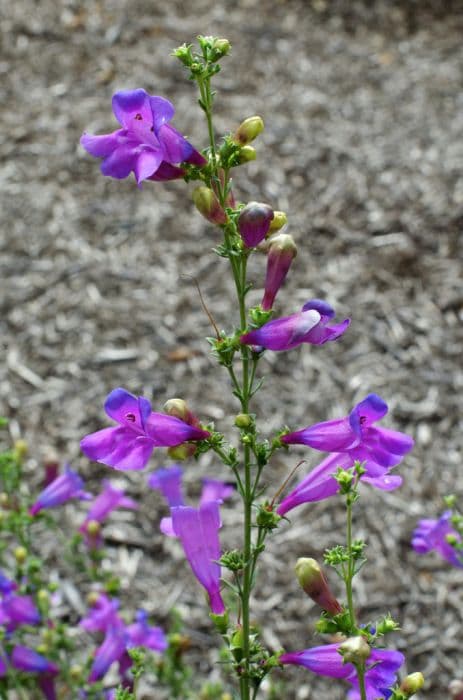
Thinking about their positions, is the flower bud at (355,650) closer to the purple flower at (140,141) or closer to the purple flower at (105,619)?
the purple flower at (140,141)

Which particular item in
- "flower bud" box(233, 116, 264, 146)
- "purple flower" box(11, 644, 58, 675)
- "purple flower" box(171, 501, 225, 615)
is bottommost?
"purple flower" box(11, 644, 58, 675)

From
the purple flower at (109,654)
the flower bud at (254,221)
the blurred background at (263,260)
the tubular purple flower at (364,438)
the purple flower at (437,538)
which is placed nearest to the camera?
the flower bud at (254,221)

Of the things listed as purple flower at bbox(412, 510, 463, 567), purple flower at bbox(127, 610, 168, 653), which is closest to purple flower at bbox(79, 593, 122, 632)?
purple flower at bbox(127, 610, 168, 653)

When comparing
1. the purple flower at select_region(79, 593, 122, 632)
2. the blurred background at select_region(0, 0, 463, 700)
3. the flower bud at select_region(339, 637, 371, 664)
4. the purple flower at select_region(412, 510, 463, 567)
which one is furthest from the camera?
the blurred background at select_region(0, 0, 463, 700)

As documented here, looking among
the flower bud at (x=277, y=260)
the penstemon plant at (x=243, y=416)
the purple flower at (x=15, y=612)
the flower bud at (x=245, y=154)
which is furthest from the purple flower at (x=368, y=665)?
the purple flower at (x=15, y=612)

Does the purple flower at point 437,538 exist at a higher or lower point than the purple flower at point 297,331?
lower

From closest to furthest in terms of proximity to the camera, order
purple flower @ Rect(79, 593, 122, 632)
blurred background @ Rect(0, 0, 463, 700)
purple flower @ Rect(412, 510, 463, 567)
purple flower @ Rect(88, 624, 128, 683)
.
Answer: purple flower @ Rect(412, 510, 463, 567)
purple flower @ Rect(88, 624, 128, 683)
purple flower @ Rect(79, 593, 122, 632)
blurred background @ Rect(0, 0, 463, 700)

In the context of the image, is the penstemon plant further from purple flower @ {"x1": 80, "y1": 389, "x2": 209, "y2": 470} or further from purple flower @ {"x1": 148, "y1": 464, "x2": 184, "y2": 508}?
purple flower @ {"x1": 148, "y1": 464, "x2": 184, "y2": 508}

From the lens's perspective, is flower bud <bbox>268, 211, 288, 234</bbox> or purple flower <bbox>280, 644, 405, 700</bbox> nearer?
purple flower <bbox>280, 644, 405, 700</bbox>
